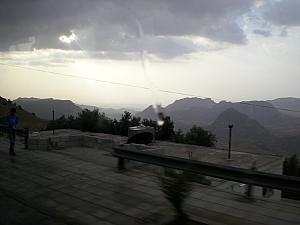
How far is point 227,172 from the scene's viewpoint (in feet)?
25.6

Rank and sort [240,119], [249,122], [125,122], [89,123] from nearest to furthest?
[89,123]
[125,122]
[240,119]
[249,122]

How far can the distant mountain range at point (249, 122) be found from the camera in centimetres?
9671

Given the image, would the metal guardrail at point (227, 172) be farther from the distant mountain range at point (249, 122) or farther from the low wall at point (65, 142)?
the distant mountain range at point (249, 122)

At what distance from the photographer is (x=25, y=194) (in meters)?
8.19

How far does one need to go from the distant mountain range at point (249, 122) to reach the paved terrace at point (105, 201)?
6693cm

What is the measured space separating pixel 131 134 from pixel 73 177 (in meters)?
8.77

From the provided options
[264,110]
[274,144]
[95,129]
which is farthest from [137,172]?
[264,110]

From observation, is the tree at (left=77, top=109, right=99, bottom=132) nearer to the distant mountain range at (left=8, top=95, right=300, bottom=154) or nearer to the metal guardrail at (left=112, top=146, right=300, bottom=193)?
the metal guardrail at (left=112, top=146, right=300, bottom=193)

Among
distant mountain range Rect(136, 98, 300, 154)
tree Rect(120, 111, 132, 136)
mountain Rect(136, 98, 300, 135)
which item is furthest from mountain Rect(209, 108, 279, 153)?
tree Rect(120, 111, 132, 136)

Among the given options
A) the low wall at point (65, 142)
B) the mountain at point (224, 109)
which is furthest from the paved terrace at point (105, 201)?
the mountain at point (224, 109)

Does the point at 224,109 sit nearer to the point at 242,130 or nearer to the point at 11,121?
the point at 242,130

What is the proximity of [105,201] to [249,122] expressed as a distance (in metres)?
124

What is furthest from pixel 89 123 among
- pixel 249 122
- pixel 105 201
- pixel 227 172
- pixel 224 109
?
pixel 224 109

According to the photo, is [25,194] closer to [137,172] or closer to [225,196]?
[137,172]
